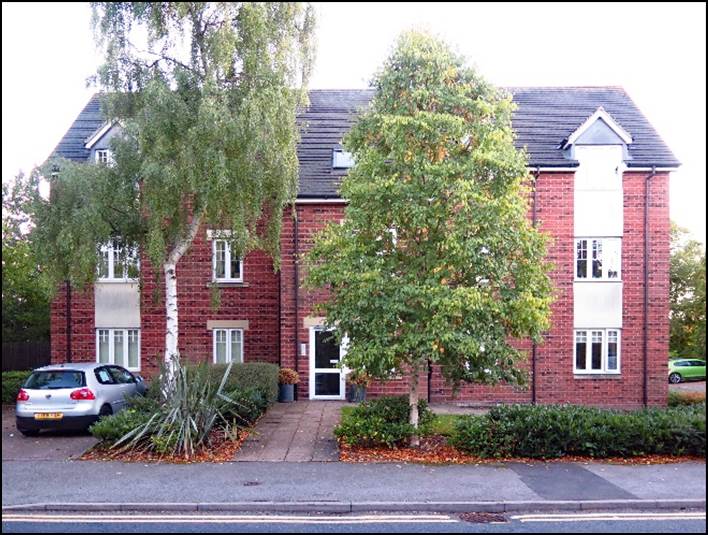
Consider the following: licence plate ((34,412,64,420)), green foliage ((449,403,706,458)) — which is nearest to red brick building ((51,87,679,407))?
licence plate ((34,412,64,420))

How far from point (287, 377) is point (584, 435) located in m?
9.24

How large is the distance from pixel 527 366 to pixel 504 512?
1052cm

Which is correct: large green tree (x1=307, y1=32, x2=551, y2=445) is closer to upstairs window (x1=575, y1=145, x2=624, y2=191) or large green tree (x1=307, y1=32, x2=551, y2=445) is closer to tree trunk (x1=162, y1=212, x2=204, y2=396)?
tree trunk (x1=162, y1=212, x2=204, y2=396)

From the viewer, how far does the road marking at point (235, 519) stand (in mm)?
7656

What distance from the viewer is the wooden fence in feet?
73.8

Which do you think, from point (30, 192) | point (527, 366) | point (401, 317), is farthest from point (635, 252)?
point (30, 192)

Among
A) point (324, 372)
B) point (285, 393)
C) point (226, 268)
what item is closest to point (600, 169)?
point (324, 372)

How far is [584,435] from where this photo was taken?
10.7m

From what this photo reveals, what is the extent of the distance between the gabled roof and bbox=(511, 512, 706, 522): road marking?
38.6 feet

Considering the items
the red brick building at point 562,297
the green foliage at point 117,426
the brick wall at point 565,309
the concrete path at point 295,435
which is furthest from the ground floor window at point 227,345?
the green foliage at point 117,426

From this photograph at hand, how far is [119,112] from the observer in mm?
13117

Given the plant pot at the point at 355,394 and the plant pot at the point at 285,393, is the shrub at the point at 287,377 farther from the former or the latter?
the plant pot at the point at 355,394

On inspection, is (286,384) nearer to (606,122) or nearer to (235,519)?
(235,519)

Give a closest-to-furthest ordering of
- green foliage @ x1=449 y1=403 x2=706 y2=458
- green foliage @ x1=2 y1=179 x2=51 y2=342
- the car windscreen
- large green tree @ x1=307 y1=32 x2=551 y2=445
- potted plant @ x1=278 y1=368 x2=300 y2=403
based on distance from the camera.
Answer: green foliage @ x1=449 y1=403 x2=706 y2=458 < large green tree @ x1=307 y1=32 x2=551 y2=445 < the car windscreen < potted plant @ x1=278 y1=368 x2=300 y2=403 < green foliage @ x1=2 y1=179 x2=51 y2=342
